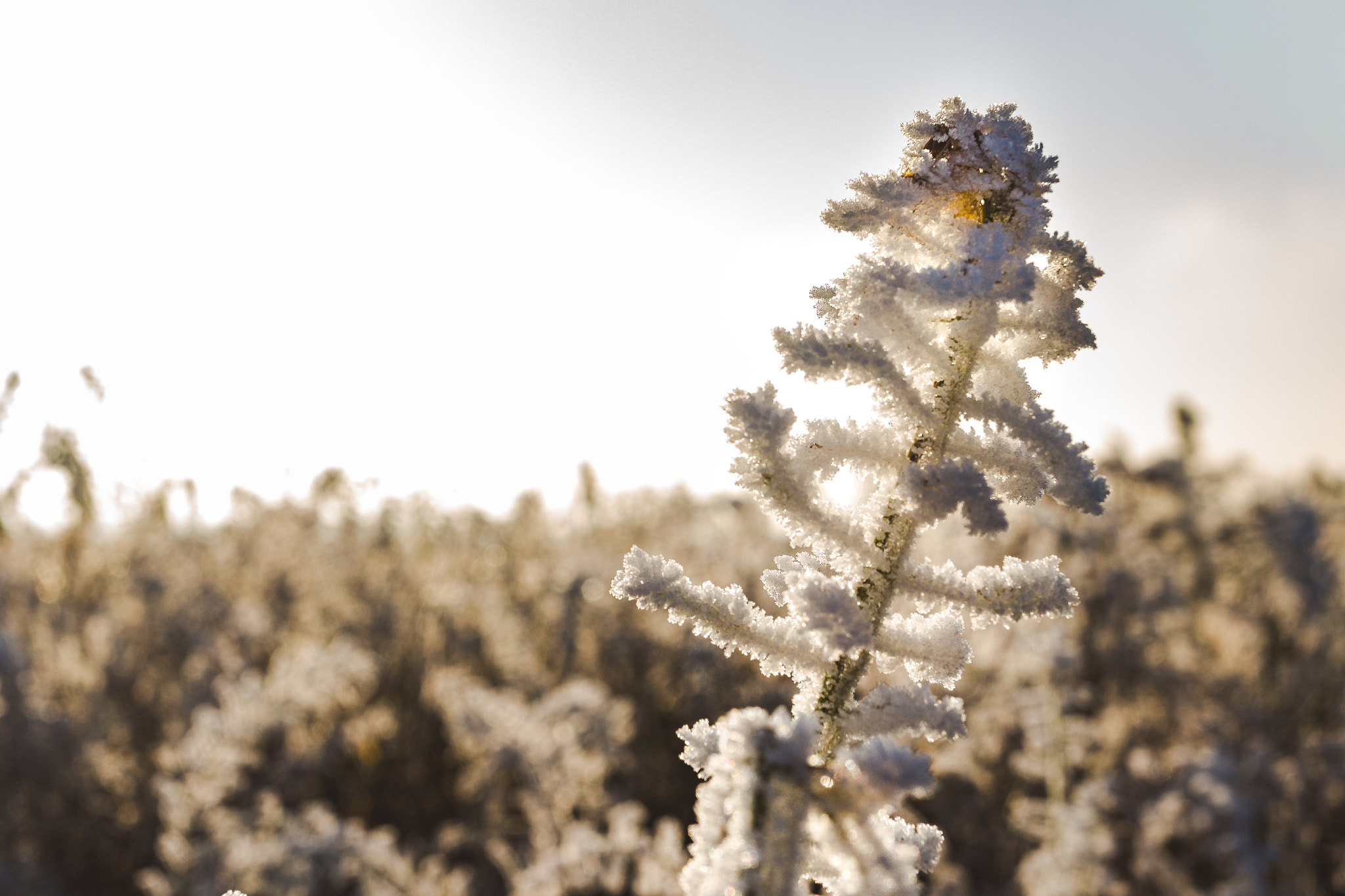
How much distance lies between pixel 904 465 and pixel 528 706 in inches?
169

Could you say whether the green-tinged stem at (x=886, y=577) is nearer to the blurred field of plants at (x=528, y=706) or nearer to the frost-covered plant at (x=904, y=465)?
the frost-covered plant at (x=904, y=465)

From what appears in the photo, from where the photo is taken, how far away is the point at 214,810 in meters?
3.47

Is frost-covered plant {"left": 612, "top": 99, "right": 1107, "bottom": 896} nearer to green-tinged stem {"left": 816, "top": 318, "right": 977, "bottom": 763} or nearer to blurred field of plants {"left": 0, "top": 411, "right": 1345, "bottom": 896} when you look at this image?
green-tinged stem {"left": 816, "top": 318, "right": 977, "bottom": 763}

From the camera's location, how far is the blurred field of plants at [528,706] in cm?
361

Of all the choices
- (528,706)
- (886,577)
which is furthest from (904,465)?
(528,706)

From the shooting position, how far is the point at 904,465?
3.01ft

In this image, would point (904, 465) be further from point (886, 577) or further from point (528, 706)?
point (528, 706)

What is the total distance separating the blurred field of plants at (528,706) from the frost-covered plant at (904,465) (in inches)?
69.6

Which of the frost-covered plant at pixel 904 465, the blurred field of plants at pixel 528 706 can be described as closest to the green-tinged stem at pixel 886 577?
the frost-covered plant at pixel 904 465

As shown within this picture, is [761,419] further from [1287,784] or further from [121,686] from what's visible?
[121,686]

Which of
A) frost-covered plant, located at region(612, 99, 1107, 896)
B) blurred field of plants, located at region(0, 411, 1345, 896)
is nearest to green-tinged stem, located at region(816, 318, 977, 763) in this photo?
frost-covered plant, located at region(612, 99, 1107, 896)

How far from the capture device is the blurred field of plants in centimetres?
361

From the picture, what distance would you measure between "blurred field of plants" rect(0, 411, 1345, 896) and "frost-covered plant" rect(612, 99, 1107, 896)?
177 centimetres

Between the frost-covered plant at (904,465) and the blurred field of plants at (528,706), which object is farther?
the blurred field of plants at (528,706)
